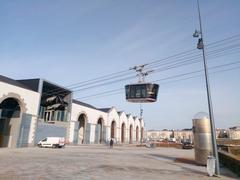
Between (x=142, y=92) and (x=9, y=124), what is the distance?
20.5m

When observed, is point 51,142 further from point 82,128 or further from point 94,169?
point 94,169

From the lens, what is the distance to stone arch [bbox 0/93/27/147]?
32.9 meters

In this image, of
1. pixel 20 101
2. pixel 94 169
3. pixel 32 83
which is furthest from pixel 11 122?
pixel 94 169

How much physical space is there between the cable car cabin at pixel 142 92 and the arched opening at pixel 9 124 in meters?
16.9

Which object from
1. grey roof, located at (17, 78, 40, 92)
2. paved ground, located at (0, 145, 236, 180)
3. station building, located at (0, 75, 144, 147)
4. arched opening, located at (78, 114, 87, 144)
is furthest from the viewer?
arched opening, located at (78, 114, 87, 144)

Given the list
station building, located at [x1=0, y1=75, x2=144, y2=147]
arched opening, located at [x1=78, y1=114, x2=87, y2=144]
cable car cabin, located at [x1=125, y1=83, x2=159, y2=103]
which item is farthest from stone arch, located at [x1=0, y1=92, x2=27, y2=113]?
arched opening, located at [x1=78, y1=114, x2=87, y2=144]

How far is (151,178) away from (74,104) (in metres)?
38.0

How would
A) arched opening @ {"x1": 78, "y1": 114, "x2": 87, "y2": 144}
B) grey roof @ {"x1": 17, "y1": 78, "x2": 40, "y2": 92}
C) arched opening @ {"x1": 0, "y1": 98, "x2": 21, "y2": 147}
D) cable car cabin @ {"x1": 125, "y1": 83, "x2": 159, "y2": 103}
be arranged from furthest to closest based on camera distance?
arched opening @ {"x1": 78, "y1": 114, "x2": 87, "y2": 144} → grey roof @ {"x1": 17, "y1": 78, "x2": 40, "y2": 92} → arched opening @ {"x1": 0, "y1": 98, "x2": 21, "y2": 147} → cable car cabin @ {"x1": 125, "y1": 83, "x2": 159, "y2": 103}

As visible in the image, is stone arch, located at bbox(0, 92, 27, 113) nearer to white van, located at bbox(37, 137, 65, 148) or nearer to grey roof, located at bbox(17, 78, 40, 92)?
grey roof, located at bbox(17, 78, 40, 92)

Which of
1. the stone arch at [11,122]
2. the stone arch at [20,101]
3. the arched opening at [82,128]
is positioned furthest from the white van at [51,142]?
the arched opening at [82,128]

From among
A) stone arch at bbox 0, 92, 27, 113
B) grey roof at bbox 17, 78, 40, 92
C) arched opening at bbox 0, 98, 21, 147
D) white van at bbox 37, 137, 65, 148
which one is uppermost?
grey roof at bbox 17, 78, 40, 92

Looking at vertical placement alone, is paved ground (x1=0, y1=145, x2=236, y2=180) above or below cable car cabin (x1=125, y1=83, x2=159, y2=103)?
below

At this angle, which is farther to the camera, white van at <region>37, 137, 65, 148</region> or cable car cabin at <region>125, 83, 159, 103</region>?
white van at <region>37, 137, 65, 148</region>

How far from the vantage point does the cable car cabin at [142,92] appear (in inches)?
1283
